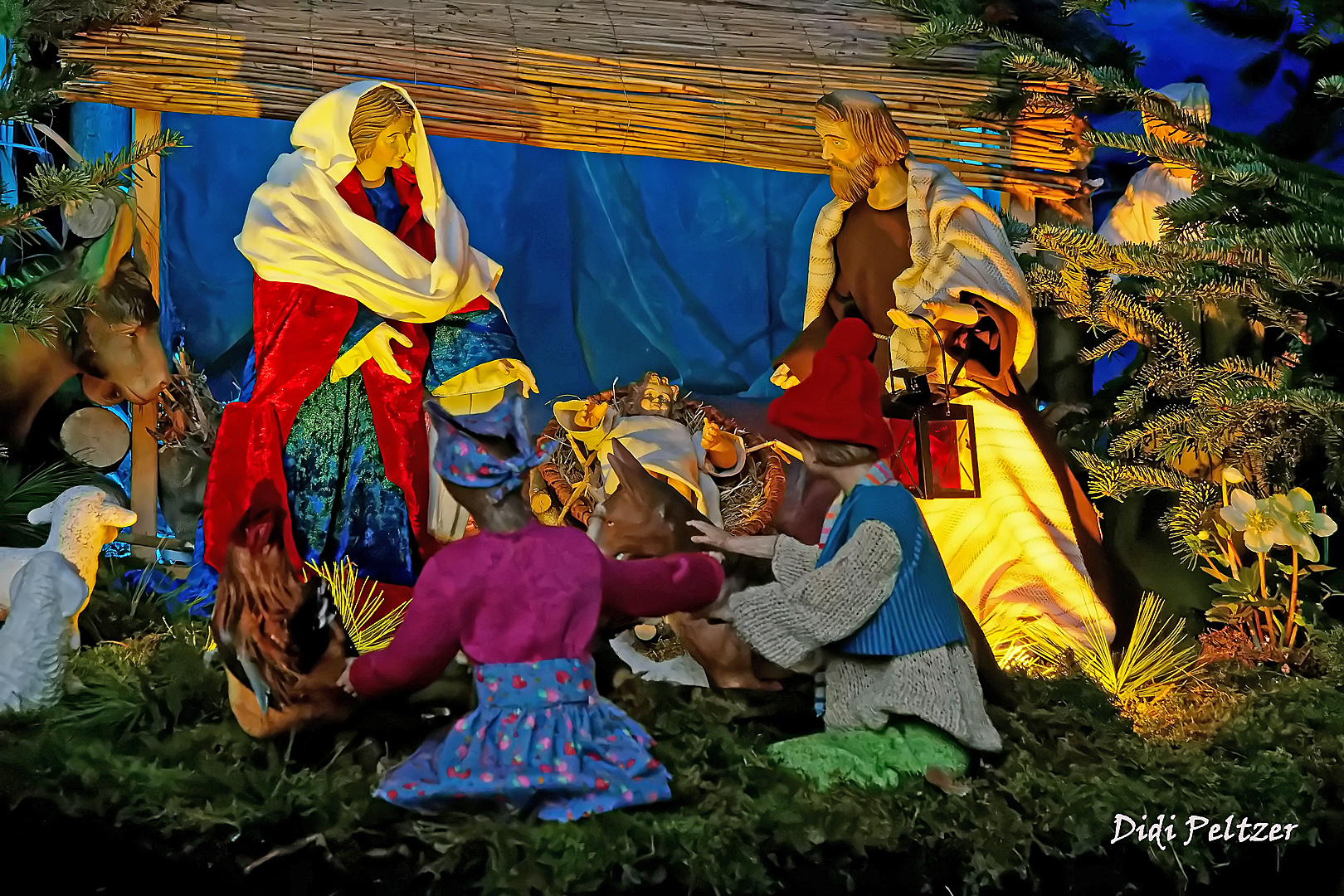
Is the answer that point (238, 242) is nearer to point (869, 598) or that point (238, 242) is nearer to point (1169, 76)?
point (869, 598)

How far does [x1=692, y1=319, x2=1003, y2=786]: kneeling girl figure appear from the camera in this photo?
3158 mm

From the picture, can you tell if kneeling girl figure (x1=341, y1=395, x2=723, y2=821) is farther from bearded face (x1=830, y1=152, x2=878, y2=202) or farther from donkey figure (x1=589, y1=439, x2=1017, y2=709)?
bearded face (x1=830, y1=152, x2=878, y2=202)

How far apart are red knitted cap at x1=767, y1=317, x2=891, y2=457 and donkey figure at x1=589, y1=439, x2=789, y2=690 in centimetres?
45

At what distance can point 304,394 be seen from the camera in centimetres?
392

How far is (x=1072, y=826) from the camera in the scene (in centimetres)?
304

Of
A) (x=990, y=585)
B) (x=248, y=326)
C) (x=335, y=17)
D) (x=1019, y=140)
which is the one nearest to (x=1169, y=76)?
(x=1019, y=140)

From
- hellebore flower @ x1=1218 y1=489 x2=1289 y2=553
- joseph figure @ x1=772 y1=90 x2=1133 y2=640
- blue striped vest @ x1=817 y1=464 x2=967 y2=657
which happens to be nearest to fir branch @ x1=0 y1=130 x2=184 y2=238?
blue striped vest @ x1=817 y1=464 x2=967 y2=657

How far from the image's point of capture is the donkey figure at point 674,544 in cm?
359

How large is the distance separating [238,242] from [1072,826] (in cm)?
258

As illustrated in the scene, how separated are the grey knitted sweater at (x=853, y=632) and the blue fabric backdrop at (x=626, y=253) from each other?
1905 millimetres

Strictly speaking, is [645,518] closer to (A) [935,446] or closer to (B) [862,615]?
(B) [862,615]

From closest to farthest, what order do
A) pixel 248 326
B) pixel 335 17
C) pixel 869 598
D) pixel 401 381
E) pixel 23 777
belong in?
pixel 23 777 → pixel 869 598 → pixel 401 381 → pixel 335 17 → pixel 248 326

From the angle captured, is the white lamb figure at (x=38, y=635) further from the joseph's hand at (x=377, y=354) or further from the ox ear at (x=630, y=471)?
the ox ear at (x=630, y=471)

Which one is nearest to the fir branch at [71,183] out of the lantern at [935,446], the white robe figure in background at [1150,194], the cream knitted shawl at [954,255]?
the lantern at [935,446]
